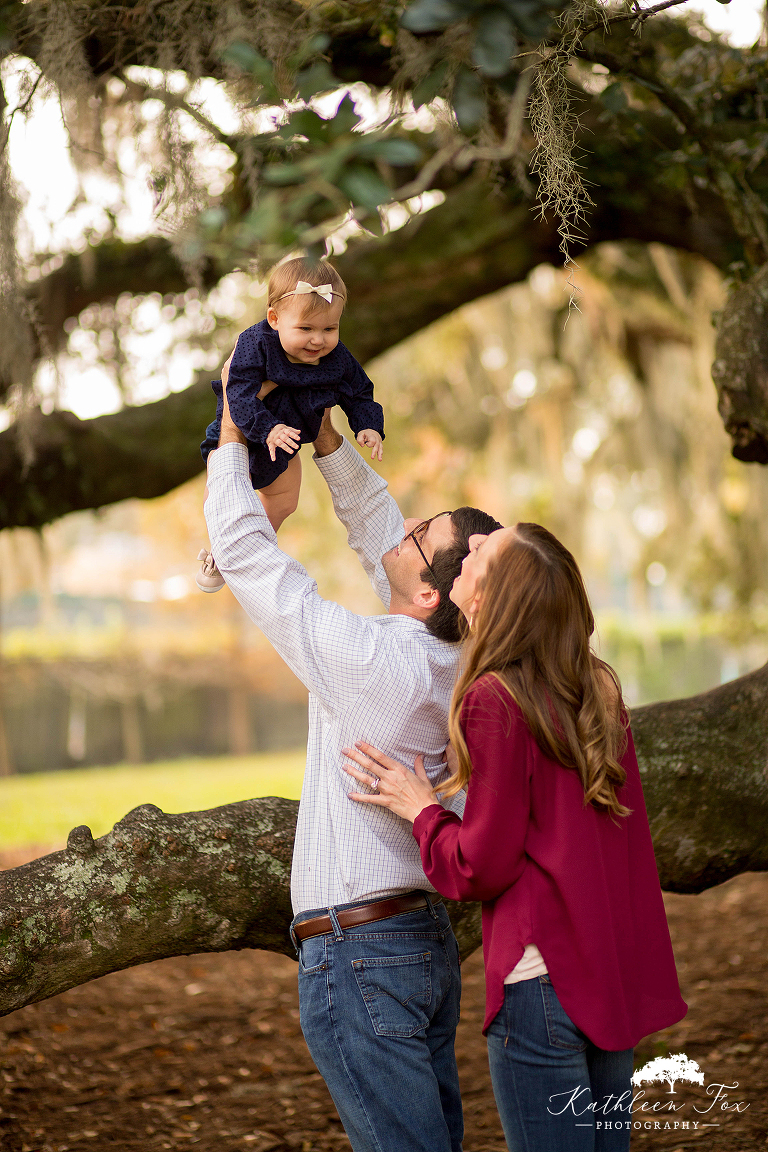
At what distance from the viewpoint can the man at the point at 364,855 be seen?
5.18ft

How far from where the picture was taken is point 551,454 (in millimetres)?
8227

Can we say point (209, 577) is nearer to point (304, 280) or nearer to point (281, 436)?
point (281, 436)

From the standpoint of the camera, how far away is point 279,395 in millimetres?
2043

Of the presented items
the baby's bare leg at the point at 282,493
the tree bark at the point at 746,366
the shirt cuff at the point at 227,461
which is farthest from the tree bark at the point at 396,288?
the shirt cuff at the point at 227,461

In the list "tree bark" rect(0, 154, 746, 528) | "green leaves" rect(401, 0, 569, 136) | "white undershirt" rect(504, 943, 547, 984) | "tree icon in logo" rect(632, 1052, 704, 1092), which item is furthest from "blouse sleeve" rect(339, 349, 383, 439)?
"tree icon in logo" rect(632, 1052, 704, 1092)

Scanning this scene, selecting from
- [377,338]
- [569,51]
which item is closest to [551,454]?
[377,338]

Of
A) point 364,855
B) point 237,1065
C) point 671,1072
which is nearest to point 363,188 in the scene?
point 364,855

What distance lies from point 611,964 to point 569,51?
1.56 m

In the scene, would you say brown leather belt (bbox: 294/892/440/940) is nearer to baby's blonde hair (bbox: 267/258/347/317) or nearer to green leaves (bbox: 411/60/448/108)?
baby's blonde hair (bbox: 267/258/347/317)

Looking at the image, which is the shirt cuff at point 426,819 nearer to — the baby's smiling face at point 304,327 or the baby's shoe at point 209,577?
the baby's shoe at point 209,577

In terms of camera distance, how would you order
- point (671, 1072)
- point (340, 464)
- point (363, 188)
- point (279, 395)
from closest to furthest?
1. point (363, 188)
2. point (279, 395)
3. point (340, 464)
4. point (671, 1072)

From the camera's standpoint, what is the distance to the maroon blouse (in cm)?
147

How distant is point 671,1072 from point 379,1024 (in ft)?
6.23

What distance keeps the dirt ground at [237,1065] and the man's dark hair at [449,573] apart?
1716 mm
